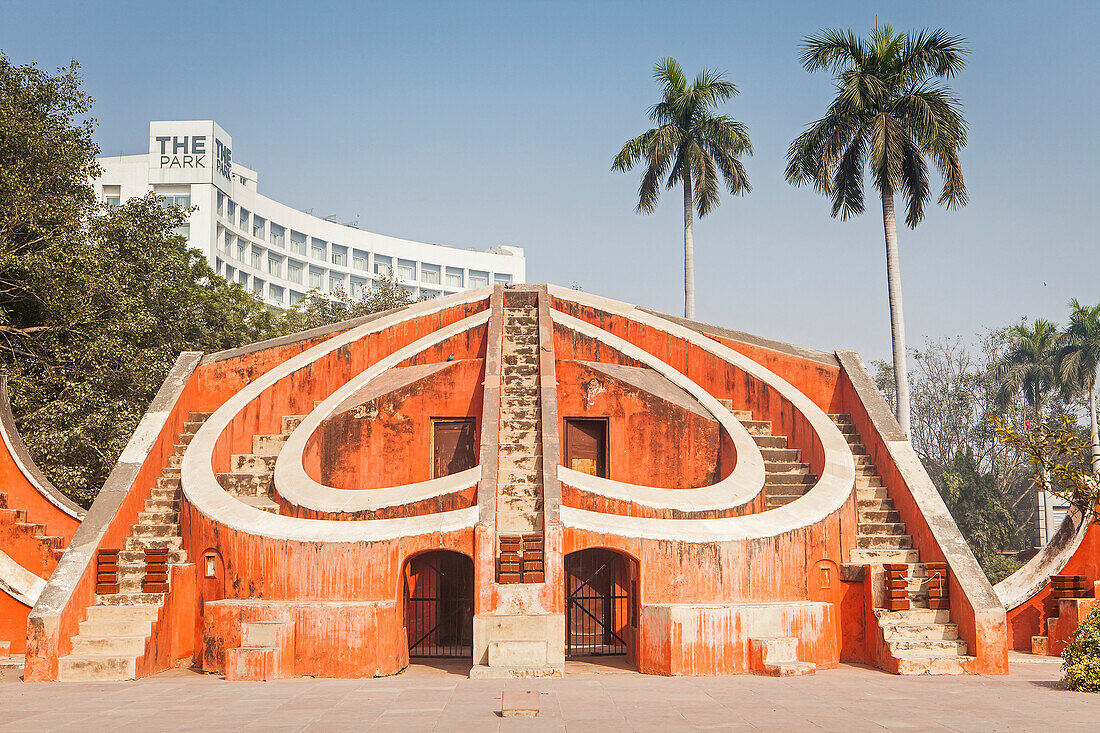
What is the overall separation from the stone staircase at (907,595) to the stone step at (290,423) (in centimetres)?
743

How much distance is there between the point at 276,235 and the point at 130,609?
54.8 m

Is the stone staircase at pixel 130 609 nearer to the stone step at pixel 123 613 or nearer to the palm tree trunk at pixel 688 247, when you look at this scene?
the stone step at pixel 123 613

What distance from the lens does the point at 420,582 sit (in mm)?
11719

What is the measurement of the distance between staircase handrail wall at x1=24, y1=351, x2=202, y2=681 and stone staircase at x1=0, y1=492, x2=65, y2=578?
137 centimetres

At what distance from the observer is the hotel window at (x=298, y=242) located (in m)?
63.4

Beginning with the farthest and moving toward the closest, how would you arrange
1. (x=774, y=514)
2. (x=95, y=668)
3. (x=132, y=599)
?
(x=774, y=514), (x=132, y=599), (x=95, y=668)

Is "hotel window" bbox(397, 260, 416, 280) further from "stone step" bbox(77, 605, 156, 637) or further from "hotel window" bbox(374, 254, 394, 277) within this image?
"stone step" bbox(77, 605, 156, 637)

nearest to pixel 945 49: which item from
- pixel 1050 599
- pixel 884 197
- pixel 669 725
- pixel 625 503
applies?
pixel 884 197

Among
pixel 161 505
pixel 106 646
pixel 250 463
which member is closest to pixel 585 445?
pixel 250 463

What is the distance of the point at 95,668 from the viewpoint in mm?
8859

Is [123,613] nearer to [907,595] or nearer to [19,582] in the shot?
[19,582]

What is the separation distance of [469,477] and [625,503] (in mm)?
1647

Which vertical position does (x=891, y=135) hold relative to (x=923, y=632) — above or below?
above

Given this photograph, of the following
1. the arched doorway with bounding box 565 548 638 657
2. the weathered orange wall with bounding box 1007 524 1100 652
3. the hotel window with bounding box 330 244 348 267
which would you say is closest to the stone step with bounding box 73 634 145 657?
the arched doorway with bounding box 565 548 638 657
